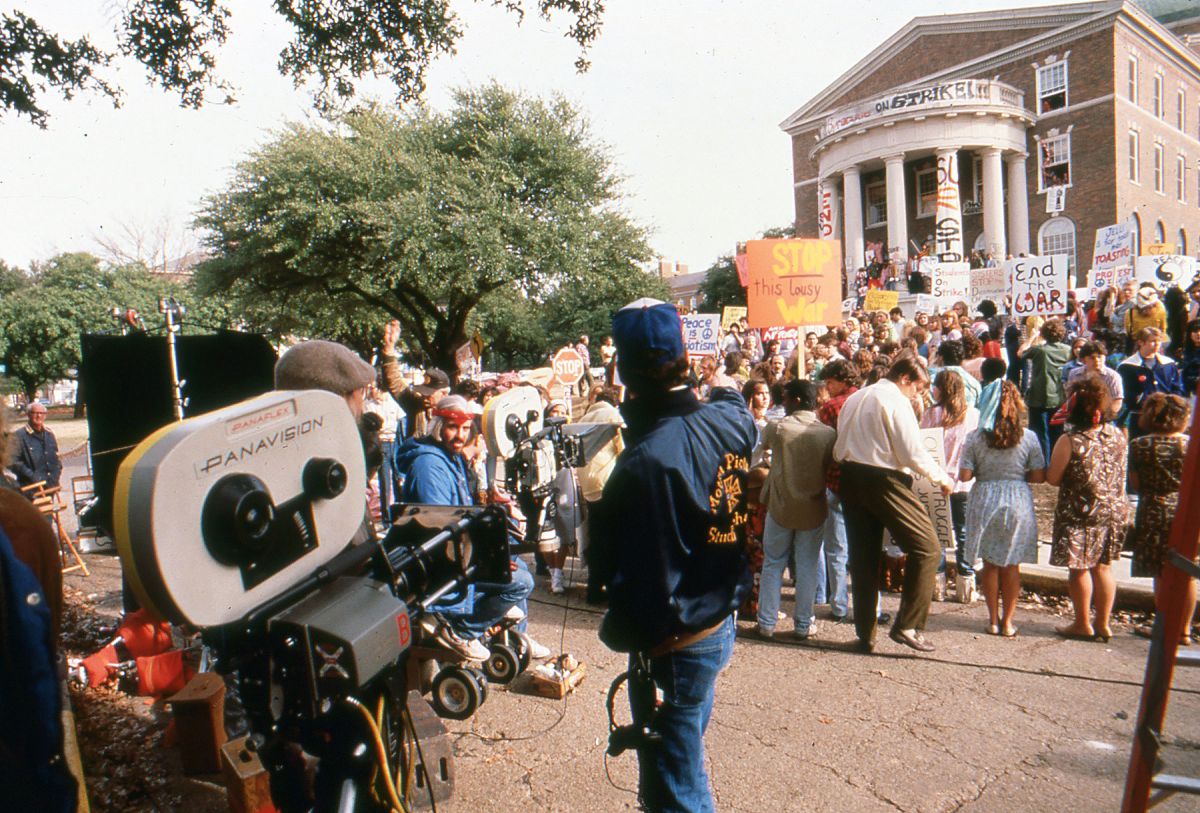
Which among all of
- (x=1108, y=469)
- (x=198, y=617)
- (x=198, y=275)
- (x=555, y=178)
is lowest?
(x=1108, y=469)

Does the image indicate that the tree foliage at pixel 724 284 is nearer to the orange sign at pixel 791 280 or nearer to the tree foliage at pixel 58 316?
the tree foliage at pixel 58 316

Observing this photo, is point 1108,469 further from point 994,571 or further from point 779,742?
point 779,742

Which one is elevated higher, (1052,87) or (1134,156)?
(1052,87)

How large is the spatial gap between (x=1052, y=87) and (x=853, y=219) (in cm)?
1050

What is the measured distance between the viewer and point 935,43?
40.5m

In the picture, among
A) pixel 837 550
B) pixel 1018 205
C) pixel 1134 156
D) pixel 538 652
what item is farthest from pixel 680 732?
pixel 1134 156

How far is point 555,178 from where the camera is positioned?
79.7ft

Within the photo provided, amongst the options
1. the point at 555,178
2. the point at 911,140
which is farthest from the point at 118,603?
the point at 911,140

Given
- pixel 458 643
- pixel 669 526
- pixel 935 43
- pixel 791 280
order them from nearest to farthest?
1. pixel 669 526
2. pixel 458 643
3. pixel 791 280
4. pixel 935 43

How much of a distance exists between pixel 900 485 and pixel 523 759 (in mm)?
2782

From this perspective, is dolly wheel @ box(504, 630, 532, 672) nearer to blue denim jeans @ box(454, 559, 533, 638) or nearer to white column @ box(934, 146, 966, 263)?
blue denim jeans @ box(454, 559, 533, 638)

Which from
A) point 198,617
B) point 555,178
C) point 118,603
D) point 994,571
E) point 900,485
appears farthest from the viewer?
point 555,178

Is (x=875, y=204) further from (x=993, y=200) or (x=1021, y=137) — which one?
(x=1021, y=137)

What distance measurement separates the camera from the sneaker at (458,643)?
4156 mm
